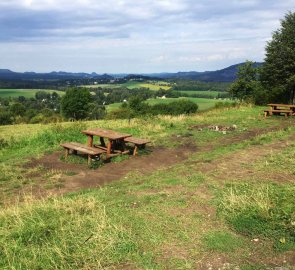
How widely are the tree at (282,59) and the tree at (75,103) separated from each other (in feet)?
128

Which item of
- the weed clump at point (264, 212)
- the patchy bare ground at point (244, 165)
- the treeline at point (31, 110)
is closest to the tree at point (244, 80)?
the treeline at point (31, 110)

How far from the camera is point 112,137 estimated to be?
1116 cm

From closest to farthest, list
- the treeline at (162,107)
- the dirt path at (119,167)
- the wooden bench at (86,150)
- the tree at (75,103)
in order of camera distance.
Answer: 1. the dirt path at (119,167)
2. the wooden bench at (86,150)
3. the tree at (75,103)
4. the treeline at (162,107)

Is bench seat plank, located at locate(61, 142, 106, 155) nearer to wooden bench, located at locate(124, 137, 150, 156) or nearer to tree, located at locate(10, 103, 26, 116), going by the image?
wooden bench, located at locate(124, 137, 150, 156)

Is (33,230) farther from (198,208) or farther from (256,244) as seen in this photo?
(256,244)

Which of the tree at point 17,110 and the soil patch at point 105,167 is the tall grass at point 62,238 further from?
the tree at point 17,110

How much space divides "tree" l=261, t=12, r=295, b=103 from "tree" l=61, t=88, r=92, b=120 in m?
38.9

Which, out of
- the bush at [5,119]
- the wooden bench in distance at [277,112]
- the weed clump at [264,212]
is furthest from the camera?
the bush at [5,119]

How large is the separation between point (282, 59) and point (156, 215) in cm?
2121

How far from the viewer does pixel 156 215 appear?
5.62m

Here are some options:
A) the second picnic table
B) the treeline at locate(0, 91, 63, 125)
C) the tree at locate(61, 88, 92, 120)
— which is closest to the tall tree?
the second picnic table

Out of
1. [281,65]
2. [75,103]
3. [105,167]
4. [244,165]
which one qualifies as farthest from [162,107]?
[244,165]

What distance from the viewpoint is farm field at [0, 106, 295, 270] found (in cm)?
436

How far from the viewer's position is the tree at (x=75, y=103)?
191 ft
